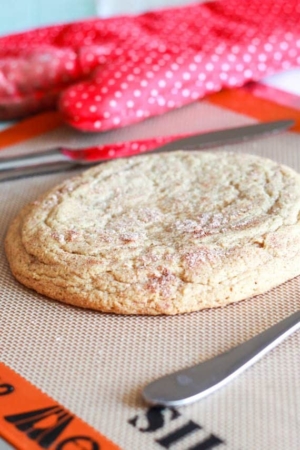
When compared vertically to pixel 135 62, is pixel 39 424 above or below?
below

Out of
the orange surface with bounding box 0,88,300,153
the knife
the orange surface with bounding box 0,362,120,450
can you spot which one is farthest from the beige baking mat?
the orange surface with bounding box 0,88,300,153

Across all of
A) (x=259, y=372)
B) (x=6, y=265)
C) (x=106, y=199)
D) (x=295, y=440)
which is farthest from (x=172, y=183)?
(x=295, y=440)

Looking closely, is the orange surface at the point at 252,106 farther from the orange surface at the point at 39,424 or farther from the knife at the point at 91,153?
the orange surface at the point at 39,424

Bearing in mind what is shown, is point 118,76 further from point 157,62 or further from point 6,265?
point 6,265

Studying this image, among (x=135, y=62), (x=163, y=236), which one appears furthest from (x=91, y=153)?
(x=163, y=236)

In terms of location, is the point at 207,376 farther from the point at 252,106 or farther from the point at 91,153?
the point at 252,106

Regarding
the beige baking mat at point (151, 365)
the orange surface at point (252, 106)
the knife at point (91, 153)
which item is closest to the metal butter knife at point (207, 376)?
the beige baking mat at point (151, 365)
